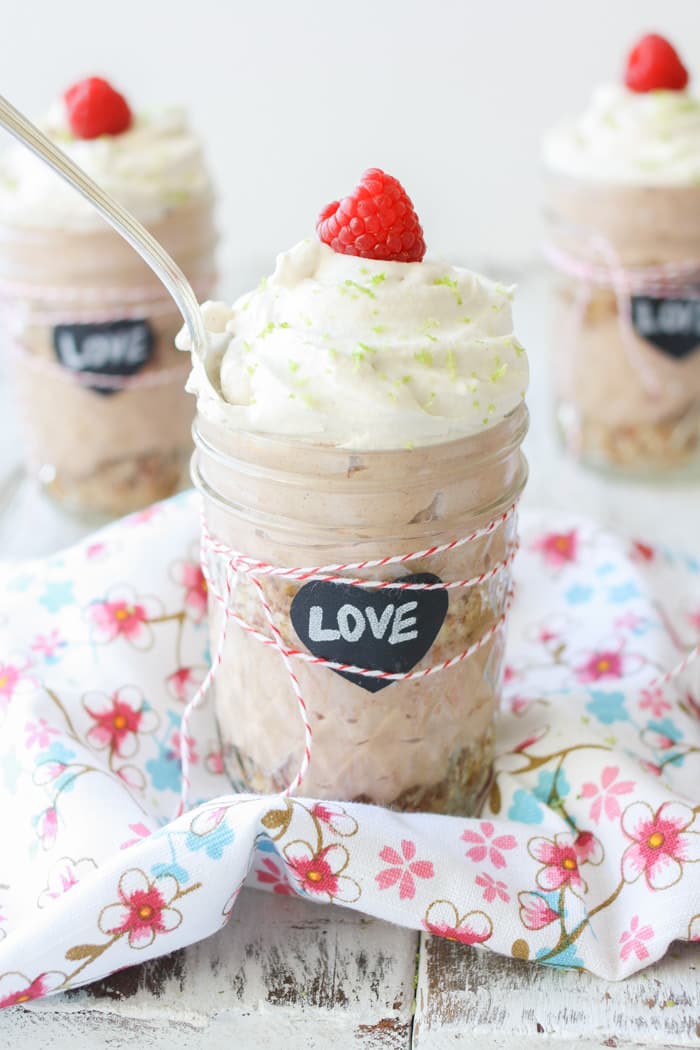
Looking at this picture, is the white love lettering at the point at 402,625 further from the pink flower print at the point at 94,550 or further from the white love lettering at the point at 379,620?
the pink flower print at the point at 94,550

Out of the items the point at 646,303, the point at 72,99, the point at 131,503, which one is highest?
the point at 72,99

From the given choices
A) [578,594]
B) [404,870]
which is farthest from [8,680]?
[578,594]

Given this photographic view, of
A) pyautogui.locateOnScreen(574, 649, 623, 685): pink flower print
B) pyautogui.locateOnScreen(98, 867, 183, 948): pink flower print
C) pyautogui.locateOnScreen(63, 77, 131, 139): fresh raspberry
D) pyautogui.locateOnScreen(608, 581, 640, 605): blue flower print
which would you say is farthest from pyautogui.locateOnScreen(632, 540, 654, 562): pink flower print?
pyautogui.locateOnScreen(63, 77, 131, 139): fresh raspberry

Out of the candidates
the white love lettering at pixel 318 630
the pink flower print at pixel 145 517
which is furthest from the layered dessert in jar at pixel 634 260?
the white love lettering at pixel 318 630

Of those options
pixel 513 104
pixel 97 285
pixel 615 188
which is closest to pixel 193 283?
pixel 97 285

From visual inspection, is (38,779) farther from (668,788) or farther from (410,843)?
(668,788)

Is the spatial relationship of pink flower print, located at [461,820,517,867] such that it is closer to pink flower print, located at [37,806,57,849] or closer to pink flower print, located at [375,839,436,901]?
pink flower print, located at [375,839,436,901]

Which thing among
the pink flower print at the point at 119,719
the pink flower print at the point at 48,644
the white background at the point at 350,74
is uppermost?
the white background at the point at 350,74
